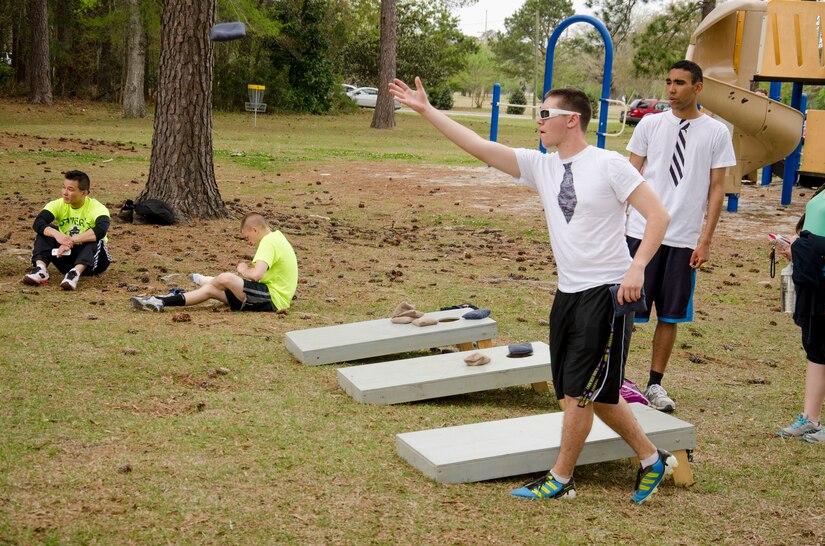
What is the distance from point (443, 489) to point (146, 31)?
33.4 metres

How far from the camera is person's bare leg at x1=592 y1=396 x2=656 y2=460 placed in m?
4.66

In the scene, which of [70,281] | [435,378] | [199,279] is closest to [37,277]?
[70,281]

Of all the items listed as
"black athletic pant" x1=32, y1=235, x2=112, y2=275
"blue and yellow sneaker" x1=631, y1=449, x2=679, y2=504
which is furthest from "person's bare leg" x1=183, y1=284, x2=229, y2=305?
"blue and yellow sneaker" x1=631, y1=449, x2=679, y2=504

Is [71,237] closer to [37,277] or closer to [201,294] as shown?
[37,277]

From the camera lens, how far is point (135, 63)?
1385 inches

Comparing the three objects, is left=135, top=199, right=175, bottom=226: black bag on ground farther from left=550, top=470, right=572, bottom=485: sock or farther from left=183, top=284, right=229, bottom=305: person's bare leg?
left=550, top=470, right=572, bottom=485: sock

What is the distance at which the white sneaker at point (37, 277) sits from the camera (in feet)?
28.6

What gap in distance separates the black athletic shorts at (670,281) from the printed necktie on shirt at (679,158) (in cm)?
47

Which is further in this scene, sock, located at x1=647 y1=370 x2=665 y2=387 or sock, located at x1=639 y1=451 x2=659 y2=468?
sock, located at x1=647 y1=370 x2=665 y2=387

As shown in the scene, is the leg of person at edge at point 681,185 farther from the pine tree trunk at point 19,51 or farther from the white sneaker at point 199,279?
the pine tree trunk at point 19,51

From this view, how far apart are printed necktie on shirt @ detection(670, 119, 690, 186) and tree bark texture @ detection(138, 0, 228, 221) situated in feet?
25.8

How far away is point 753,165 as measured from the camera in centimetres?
1562

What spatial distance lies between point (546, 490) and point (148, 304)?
15.3 ft

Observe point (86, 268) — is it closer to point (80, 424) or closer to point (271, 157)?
point (80, 424)
